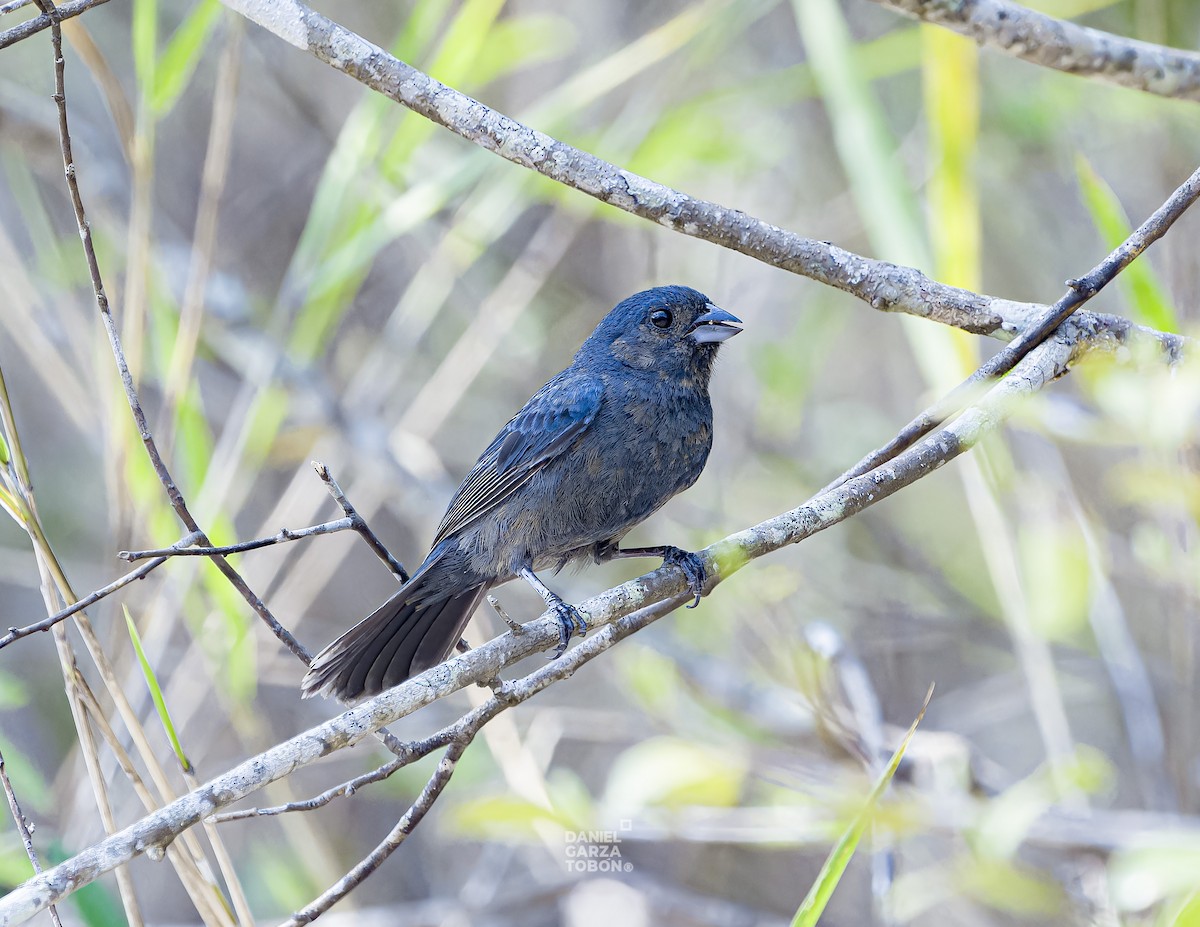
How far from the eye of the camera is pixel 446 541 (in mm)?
3646

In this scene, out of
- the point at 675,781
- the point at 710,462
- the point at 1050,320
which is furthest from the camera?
the point at 710,462

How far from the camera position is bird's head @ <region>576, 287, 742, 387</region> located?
3.68m

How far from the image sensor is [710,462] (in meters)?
5.78

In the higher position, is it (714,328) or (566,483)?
(714,328)

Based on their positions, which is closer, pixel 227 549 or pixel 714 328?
pixel 227 549

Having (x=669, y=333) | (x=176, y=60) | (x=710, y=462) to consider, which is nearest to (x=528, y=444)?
(x=669, y=333)

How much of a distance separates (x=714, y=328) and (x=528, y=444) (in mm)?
782

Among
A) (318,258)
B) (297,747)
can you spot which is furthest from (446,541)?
(297,747)

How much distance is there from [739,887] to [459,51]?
4.20 metres

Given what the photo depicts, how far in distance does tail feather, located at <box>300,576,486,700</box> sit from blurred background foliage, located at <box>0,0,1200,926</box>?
0.30m

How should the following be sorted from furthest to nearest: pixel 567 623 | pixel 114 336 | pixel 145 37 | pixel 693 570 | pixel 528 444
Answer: pixel 528 444 → pixel 145 37 → pixel 693 570 → pixel 567 623 → pixel 114 336

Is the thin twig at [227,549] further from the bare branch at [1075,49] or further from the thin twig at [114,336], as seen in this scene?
the bare branch at [1075,49]

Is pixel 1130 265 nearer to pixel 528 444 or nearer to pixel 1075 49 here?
pixel 1075 49

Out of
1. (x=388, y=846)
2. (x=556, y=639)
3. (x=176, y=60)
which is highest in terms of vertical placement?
(x=176, y=60)
